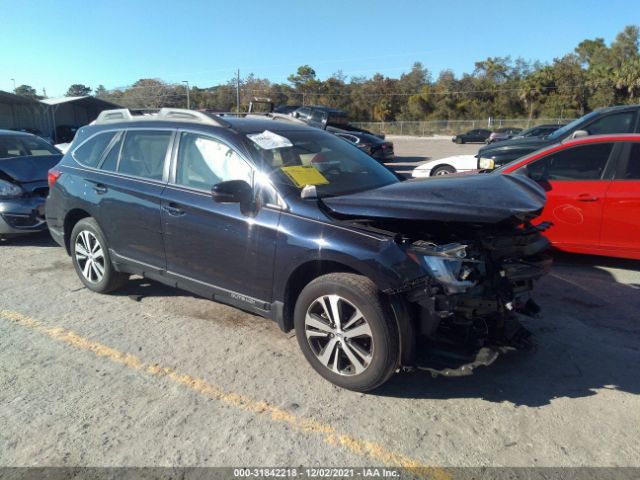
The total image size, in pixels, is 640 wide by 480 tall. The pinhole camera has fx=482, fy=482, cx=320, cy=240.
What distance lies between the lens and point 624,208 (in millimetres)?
5242

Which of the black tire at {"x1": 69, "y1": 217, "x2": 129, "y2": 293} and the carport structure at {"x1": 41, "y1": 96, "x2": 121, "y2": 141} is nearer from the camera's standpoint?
the black tire at {"x1": 69, "y1": 217, "x2": 129, "y2": 293}

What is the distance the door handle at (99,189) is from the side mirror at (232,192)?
1.81 metres

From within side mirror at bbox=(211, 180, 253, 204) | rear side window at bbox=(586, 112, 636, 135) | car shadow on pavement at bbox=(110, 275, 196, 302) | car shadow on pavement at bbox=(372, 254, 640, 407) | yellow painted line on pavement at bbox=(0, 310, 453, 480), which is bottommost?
car shadow on pavement at bbox=(110, 275, 196, 302)

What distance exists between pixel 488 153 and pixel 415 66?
2944 inches

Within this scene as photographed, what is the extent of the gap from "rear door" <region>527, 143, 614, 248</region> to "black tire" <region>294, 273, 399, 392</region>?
357 centimetres

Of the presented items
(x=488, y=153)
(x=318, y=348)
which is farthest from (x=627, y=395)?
(x=488, y=153)

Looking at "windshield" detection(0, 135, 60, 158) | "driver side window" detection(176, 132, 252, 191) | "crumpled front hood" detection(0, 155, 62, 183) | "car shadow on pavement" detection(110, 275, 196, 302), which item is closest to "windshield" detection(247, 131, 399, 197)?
"driver side window" detection(176, 132, 252, 191)

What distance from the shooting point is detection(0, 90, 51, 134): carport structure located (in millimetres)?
31328

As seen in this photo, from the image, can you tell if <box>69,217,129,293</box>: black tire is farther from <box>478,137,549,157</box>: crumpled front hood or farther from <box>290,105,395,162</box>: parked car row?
<box>290,105,395,162</box>: parked car row

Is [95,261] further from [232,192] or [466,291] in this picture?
[466,291]

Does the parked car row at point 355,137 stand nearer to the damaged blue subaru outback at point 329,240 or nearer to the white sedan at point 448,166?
the white sedan at point 448,166

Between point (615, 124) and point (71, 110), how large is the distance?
3790 cm

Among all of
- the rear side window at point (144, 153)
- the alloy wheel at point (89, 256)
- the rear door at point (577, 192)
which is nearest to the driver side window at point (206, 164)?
the rear side window at point (144, 153)

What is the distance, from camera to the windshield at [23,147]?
7719 millimetres
